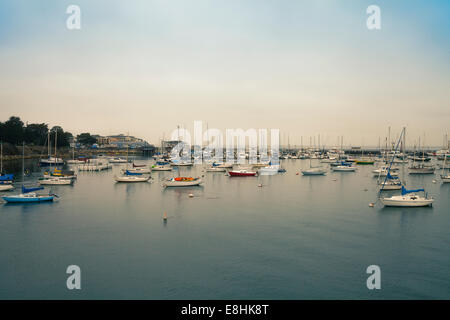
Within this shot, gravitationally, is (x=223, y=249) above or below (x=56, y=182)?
below

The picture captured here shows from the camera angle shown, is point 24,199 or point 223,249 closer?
point 223,249

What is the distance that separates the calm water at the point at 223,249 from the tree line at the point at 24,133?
96.0m

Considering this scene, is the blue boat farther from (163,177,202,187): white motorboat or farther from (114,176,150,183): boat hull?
(114,176,150,183): boat hull

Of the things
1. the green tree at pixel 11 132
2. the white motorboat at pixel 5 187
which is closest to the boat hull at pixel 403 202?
the white motorboat at pixel 5 187

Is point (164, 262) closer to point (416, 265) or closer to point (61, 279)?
point (61, 279)

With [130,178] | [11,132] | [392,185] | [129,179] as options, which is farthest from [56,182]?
[11,132]

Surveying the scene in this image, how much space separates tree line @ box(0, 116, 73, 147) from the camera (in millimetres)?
127438

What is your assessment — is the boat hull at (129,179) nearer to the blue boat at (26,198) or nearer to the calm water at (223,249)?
the calm water at (223,249)

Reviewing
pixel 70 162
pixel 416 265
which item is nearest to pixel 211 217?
pixel 416 265

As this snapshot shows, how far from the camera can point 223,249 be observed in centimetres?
2542

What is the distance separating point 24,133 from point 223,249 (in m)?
141

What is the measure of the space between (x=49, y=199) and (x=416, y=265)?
138ft

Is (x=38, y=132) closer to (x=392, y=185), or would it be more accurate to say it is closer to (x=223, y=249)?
(x=392, y=185)
